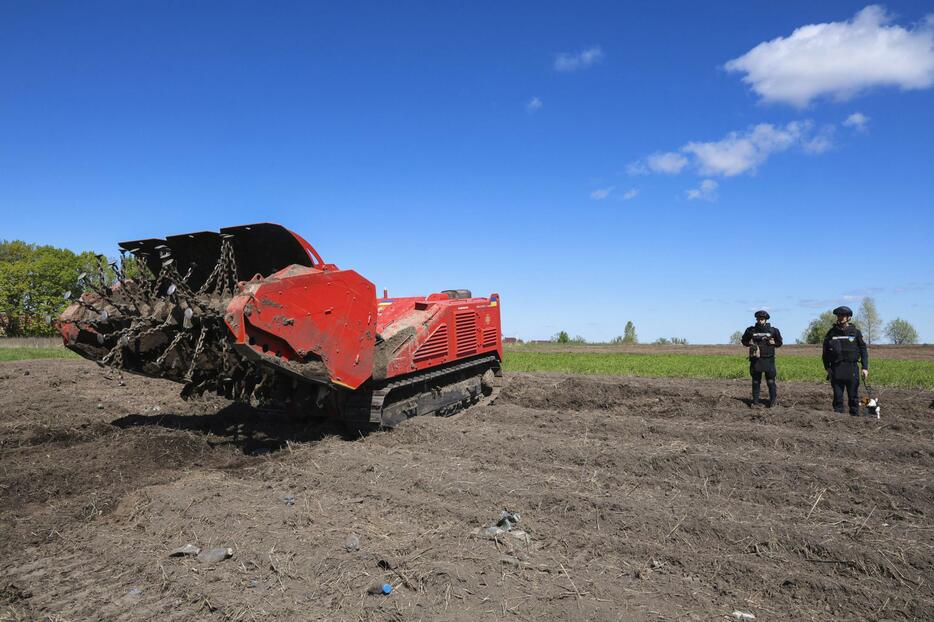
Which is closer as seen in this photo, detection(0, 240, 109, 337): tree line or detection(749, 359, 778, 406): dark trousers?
detection(749, 359, 778, 406): dark trousers

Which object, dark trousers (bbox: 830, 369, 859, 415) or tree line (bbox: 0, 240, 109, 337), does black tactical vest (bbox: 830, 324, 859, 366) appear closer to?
dark trousers (bbox: 830, 369, 859, 415)

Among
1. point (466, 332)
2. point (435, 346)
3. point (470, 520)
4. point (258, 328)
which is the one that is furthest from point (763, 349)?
point (258, 328)

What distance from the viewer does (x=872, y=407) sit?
9195 mm

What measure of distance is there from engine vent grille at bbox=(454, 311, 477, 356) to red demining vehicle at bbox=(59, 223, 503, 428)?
29.6 inches

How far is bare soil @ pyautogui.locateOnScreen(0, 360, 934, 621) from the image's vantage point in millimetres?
3523

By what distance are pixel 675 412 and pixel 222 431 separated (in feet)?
23.2

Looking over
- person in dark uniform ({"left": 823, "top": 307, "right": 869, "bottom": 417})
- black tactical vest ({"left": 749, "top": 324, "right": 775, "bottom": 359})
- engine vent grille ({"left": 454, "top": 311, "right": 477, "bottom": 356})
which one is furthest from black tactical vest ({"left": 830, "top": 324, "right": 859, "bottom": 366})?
engine vent grille ({"left": 454, "top": 311, "right": 477, "bottom": 356})

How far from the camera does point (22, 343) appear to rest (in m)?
36.5

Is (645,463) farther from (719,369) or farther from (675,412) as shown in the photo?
(719,369)

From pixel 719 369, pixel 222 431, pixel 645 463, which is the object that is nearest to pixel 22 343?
pixel 222 431

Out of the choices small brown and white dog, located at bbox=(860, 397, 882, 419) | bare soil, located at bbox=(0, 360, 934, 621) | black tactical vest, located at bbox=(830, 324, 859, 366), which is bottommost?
bare soil, located at bbox=(0, 360, 934, 621)

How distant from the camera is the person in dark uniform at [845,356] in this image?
906cm

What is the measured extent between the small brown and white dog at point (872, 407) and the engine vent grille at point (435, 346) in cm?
652

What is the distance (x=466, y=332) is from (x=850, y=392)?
241 inches
